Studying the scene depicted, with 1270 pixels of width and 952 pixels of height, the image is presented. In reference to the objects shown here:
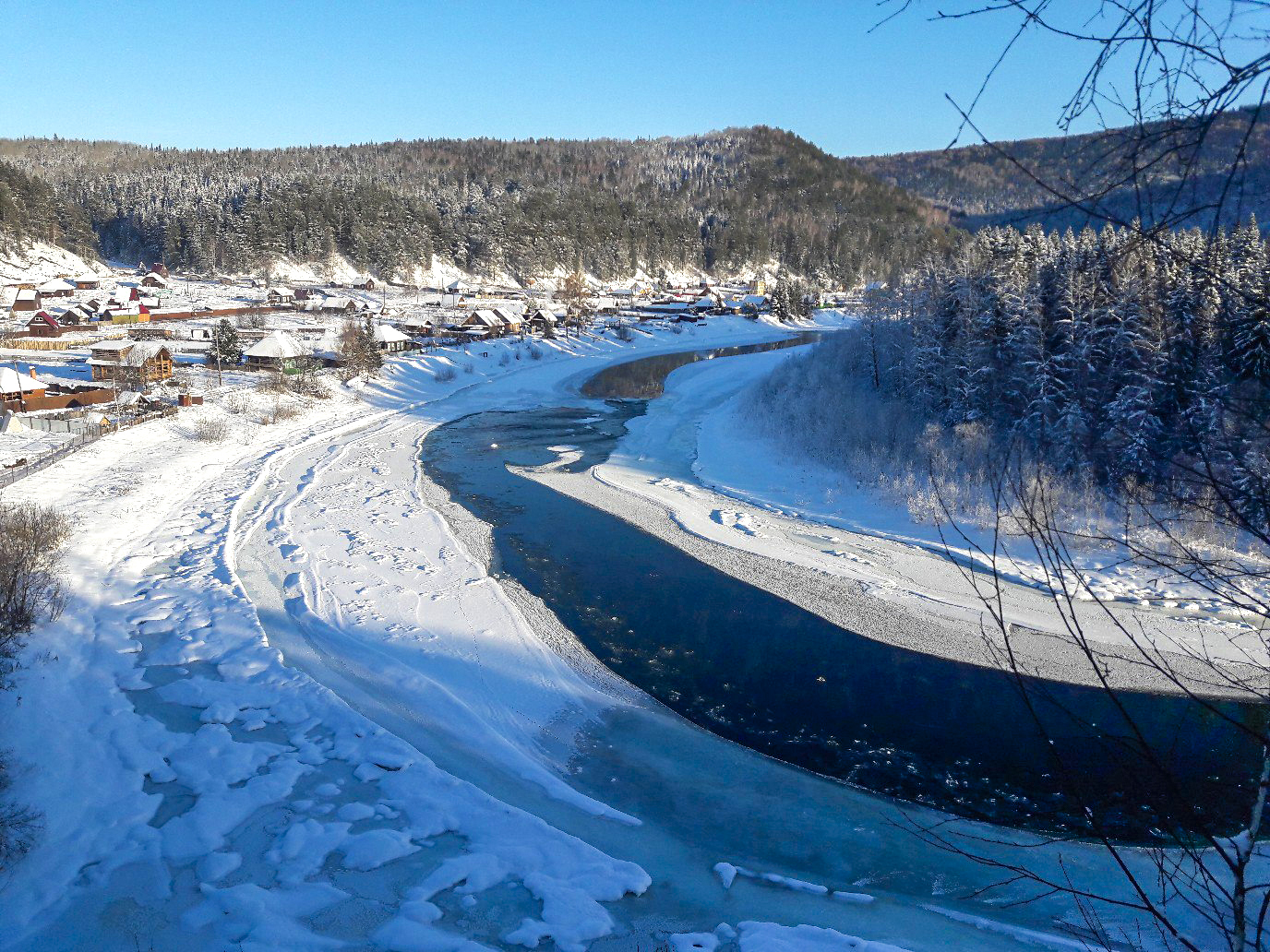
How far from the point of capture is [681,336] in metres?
59.6

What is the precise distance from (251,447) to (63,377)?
15.0m

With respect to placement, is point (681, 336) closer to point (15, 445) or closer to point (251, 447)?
point (251, 447)

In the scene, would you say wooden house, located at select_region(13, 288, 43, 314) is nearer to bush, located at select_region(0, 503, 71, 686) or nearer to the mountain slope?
bush, located at select_region(0, 503, 71, 686)

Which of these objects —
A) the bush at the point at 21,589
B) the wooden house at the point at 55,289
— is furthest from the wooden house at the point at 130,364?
the wooden house at the point at 55,289

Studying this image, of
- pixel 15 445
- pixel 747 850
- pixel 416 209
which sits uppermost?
pixel 416 209

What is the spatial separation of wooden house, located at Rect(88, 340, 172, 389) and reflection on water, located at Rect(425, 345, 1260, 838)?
77.5 feet

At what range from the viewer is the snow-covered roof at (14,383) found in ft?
82.7

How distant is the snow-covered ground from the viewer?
6793 mm

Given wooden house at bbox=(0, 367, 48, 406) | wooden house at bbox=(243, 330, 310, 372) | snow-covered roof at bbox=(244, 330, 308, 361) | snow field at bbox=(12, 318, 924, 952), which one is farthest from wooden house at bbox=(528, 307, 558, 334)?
snow field at bbox=(12, 318, 924, 952)

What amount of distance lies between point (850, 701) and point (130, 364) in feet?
107

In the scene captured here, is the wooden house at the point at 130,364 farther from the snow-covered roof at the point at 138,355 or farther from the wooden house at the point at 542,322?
the wooden house at the point at 542,322

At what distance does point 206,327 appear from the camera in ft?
161

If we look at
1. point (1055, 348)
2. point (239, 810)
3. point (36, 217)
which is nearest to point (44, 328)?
point (36, 217)

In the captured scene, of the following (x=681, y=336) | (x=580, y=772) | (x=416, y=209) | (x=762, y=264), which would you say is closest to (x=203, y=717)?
(x=580, y=772)
